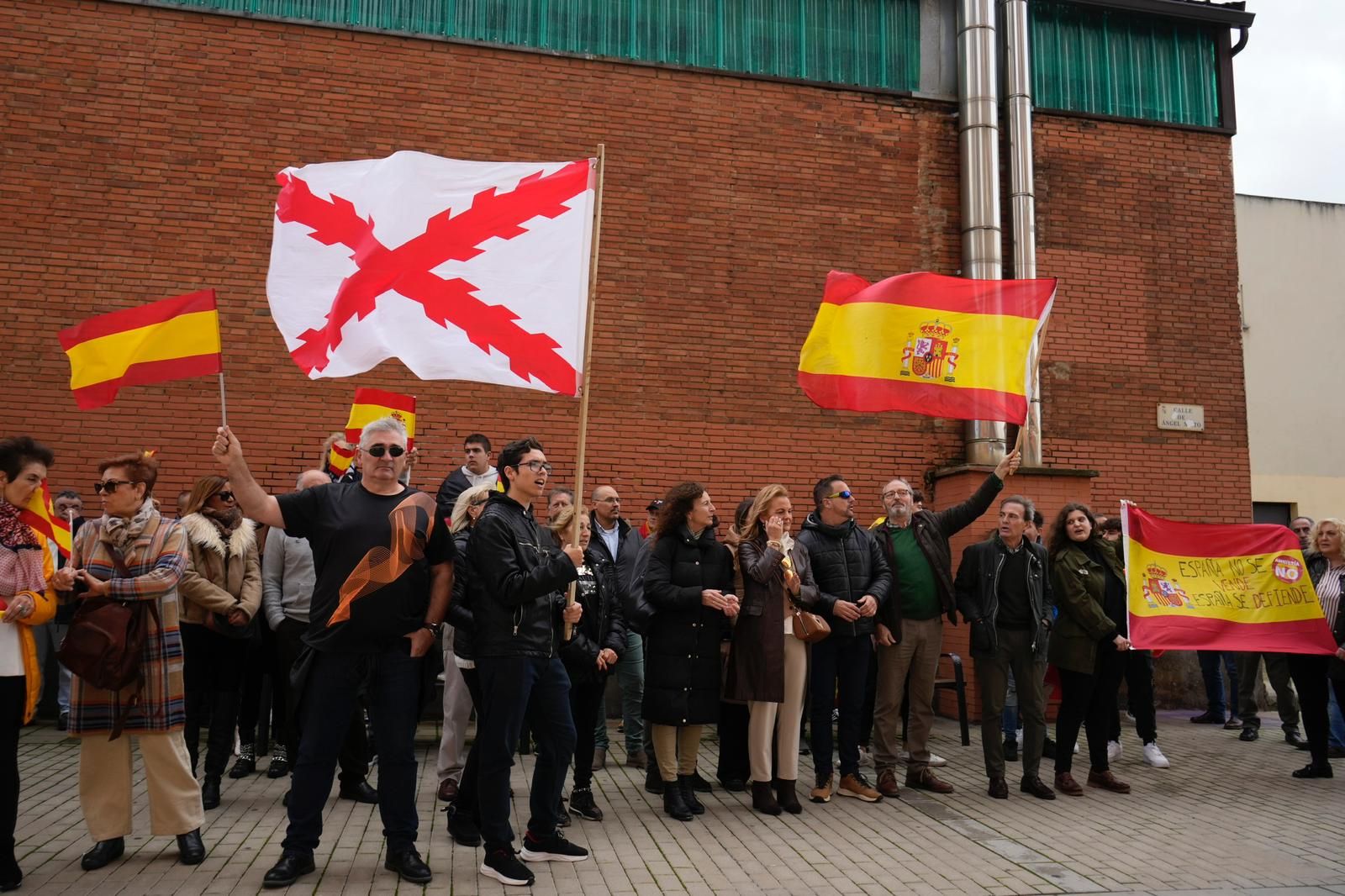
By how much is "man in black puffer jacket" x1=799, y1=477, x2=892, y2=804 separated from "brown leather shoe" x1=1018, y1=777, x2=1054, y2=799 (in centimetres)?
109

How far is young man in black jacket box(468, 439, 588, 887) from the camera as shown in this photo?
4.92 metres

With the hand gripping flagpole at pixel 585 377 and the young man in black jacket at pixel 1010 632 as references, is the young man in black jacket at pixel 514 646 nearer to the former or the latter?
the hand gripping flagpole at pixel 585 377

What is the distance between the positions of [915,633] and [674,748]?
6.52 feet

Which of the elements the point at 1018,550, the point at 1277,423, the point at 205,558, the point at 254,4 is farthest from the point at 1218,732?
the point at 254,4

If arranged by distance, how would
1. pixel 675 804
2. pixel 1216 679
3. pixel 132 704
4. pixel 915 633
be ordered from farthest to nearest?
pixel 1216 679, pixel 915 633, pixel 675 804, pixel 132 704

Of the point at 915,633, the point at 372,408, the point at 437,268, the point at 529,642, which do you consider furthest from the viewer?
the point at 372,408

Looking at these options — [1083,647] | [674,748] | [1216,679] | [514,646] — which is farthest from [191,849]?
[1216,679]

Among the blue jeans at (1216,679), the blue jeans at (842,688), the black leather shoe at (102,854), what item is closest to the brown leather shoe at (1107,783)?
the blue jeans at (842,688)

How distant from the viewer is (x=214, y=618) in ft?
21.1

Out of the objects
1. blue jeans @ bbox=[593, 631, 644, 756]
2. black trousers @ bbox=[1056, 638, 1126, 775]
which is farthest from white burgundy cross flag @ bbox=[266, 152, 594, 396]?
black trousers @ bbox=[1056, 638, 1126, 775]

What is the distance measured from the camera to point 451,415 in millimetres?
10516

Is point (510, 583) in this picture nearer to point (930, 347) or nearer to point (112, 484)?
point (112, 484)

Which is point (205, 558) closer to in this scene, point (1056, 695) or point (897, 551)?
point (897, 551)

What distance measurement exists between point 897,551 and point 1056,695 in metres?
3.80
